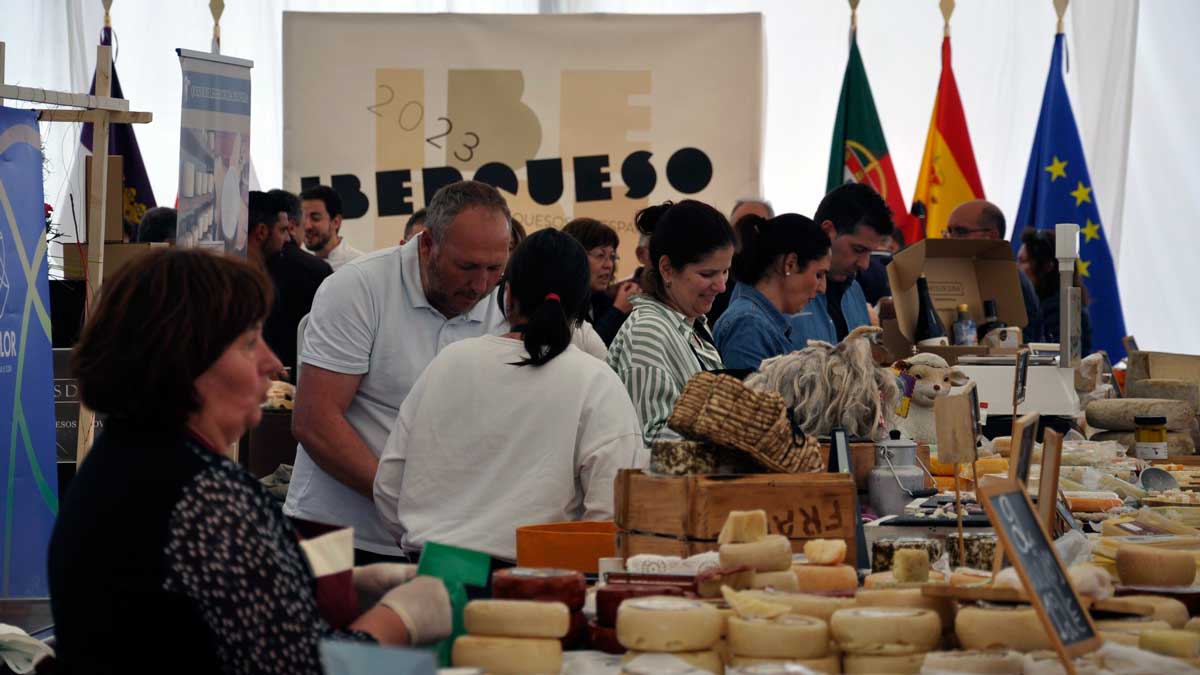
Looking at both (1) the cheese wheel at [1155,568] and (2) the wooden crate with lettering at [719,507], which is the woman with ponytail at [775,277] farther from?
(1) the cheese wheel at [1155,568]

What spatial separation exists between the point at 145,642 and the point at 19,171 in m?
3.43

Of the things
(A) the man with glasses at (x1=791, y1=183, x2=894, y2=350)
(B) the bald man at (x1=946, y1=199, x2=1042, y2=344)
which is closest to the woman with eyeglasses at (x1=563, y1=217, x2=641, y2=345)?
(A) the man with glasses at (x1=791, y1=183, x2=894, y2=350)

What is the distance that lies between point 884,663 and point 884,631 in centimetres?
3

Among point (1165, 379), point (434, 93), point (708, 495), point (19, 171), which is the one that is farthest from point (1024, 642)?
point (434, 93)

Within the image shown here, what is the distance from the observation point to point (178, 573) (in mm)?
1321

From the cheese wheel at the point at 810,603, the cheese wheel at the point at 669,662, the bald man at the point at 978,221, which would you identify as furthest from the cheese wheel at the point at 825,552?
the bald man at the point at 978,221

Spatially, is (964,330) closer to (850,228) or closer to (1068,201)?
(850,228)

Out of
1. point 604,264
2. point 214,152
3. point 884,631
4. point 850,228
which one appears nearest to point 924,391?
point 850,228

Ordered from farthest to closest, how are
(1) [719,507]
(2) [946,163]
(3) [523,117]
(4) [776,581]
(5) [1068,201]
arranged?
(2) [946,163], (5) [1068,201], (3) [523,117], (1) [719,507], (4) [776,581]

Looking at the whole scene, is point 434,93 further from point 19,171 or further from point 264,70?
point 19,171

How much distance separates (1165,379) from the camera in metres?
4.38

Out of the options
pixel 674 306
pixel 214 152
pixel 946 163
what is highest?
pixel 946 163

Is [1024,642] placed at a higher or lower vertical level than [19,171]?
lower

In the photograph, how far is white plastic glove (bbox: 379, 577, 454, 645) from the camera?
1.44m
